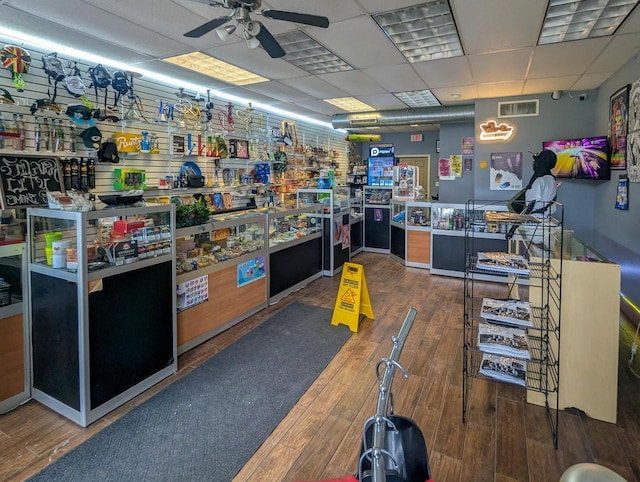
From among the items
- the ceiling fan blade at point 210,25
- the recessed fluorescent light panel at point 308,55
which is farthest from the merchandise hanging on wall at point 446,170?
the ceiling fan blade at point 210,25

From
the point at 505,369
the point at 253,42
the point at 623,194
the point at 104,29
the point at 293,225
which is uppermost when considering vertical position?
the point at 104,29

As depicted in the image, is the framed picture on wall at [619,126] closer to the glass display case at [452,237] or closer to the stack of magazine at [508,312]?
the glass display case at [452,237]

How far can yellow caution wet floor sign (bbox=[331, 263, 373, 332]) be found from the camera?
169 inches

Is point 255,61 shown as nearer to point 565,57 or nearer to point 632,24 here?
point 565,57

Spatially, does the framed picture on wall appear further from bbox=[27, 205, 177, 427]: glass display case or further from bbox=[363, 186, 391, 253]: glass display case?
bbox=[27, 205, 177, 427]: glass display case

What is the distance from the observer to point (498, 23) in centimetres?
352

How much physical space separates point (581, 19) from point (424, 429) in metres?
3.91

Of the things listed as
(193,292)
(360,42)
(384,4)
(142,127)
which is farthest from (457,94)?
(193,292)

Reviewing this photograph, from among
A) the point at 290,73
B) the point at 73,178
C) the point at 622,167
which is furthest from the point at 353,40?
the point at 622,167

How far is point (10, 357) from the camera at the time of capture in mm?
2789

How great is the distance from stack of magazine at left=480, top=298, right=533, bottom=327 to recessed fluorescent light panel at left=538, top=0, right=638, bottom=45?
256cm

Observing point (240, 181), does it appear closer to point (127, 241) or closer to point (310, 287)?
point (310, 287)

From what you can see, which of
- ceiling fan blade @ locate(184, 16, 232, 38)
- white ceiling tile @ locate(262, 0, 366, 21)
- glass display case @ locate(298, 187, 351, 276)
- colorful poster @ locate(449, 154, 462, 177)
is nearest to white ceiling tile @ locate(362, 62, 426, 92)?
white ceiling tile @ locate(262, 0, 366, 21)

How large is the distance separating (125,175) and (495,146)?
615 cm
